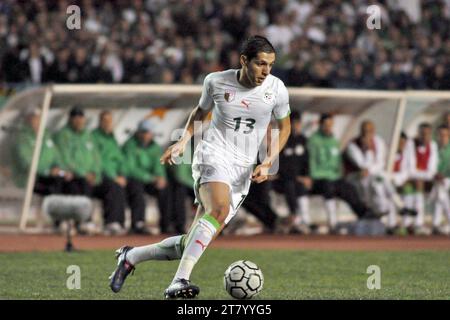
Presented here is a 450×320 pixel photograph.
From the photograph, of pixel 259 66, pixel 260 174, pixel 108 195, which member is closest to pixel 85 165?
pixel 108 195

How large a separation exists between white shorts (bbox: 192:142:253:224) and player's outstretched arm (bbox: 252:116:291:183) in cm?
25

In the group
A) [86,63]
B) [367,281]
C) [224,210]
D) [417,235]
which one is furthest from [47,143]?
[224,210]

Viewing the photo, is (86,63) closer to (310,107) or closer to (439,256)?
(310,107)

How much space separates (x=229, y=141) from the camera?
10.1 meters

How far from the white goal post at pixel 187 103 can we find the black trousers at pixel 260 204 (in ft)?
5.91

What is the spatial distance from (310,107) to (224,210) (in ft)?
35.8

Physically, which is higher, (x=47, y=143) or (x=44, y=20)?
(x=44, y=20)

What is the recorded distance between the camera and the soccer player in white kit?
9.85m

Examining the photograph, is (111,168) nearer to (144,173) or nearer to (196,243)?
(144,173)

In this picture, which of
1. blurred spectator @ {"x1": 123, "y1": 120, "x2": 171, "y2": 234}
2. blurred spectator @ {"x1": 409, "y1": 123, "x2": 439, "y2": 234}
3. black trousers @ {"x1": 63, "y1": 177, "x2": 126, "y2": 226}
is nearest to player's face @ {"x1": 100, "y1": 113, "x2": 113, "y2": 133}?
blurred spectator @ {"x1": 123, "y1": 120, "x2": 171, "y2": 234}

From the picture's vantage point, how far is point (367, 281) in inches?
463

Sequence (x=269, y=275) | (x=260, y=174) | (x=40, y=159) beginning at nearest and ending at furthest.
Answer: (x=260, y=174) → (x=269, y=275) → (x=40, y=159)

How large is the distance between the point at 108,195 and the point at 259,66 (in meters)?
8.84
